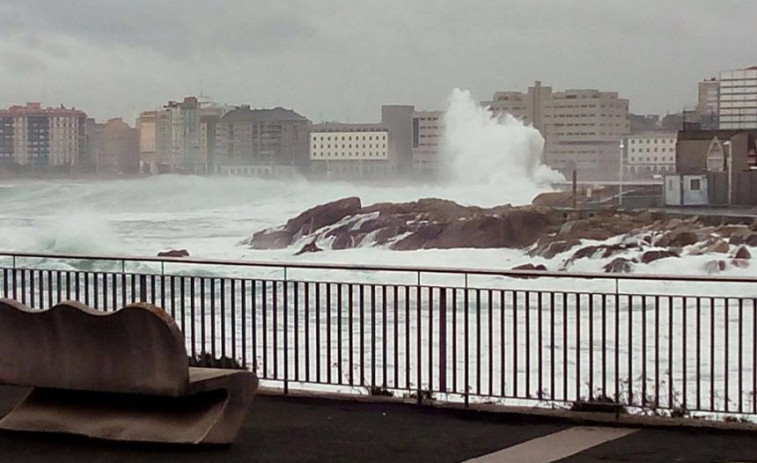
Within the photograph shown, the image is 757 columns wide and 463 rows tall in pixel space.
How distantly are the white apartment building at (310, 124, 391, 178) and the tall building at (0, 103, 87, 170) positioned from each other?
4.38 metres

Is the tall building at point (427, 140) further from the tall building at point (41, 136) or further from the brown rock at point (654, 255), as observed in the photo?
the tall building at point (41, 136)

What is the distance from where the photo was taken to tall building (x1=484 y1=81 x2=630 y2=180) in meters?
18.2

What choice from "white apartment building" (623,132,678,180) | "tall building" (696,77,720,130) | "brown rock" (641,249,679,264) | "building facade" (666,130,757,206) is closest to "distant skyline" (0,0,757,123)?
"tall building" (696,77,720,130)

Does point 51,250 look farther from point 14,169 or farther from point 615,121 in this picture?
point 615,121

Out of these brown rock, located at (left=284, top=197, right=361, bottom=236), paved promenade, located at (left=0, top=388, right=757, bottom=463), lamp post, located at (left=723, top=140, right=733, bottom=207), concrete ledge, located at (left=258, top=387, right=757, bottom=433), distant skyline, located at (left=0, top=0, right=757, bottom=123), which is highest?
distant skyline, located at (left=0, top=0, right=757, bottom=123)

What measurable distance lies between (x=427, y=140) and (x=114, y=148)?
584 cm

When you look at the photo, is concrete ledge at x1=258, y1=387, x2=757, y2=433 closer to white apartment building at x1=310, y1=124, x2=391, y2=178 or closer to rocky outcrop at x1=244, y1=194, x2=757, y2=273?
rocky outcrop at x1=244, y1=194, x2=757, y2=273

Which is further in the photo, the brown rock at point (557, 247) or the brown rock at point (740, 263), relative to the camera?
the brown rock at point (557, 247)

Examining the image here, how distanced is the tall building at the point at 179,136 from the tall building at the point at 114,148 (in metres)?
0.19

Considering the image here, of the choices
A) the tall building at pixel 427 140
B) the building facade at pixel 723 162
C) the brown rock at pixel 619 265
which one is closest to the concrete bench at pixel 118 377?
the brown rock at pixel 619 265

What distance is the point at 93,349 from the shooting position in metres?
6.47

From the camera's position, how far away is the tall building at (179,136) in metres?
20.4

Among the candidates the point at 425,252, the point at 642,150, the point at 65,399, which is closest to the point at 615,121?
the point at 642,150

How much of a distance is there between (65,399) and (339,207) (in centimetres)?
1192
